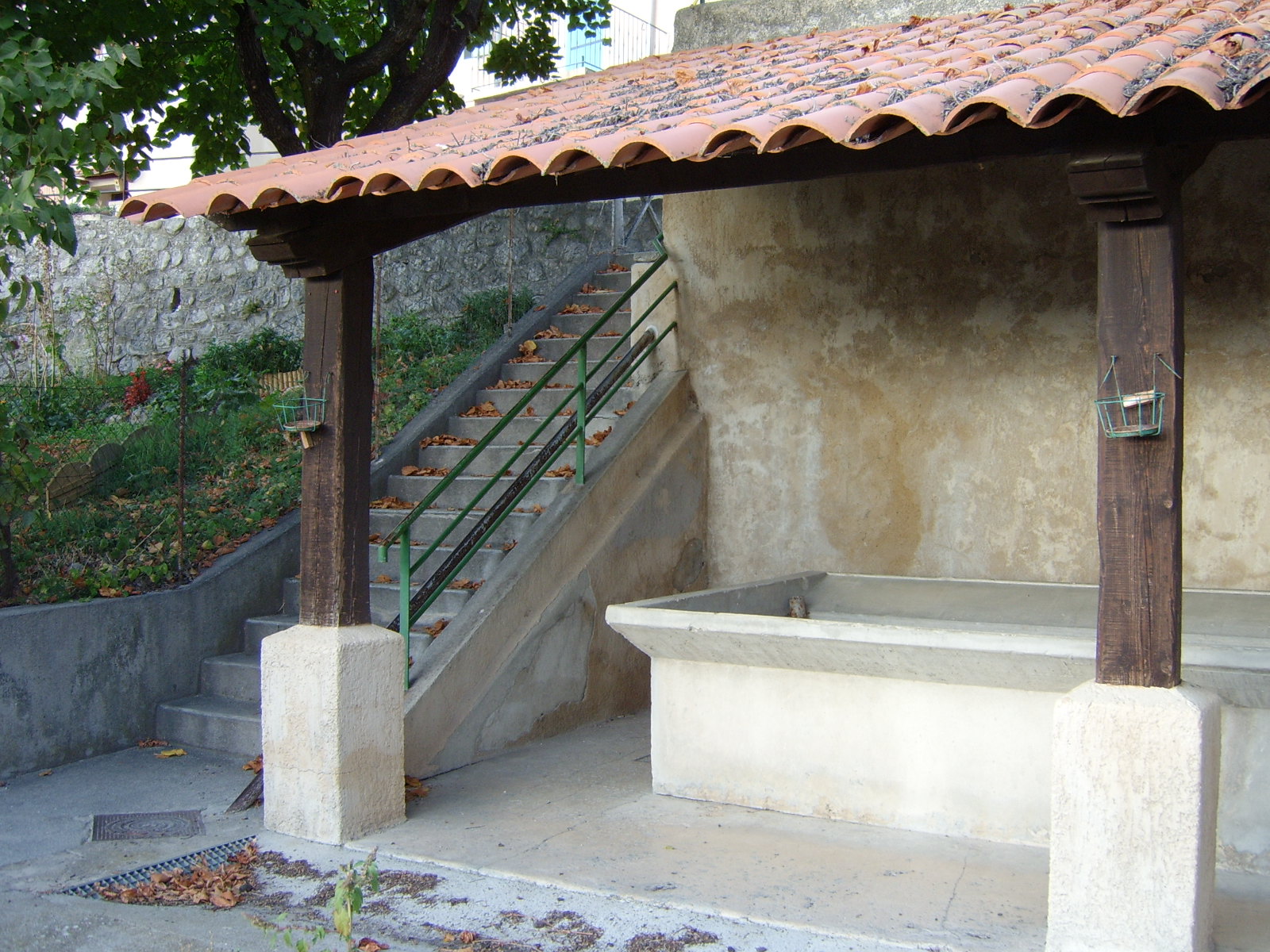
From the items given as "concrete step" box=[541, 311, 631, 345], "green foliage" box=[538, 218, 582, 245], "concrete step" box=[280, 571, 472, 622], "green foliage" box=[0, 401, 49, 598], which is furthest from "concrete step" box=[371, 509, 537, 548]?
"green foliage" box=[538, 218, 582, 245]

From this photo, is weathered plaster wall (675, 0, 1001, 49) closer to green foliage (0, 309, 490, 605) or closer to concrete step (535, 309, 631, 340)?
concrete step (535, 309, 631, 340)

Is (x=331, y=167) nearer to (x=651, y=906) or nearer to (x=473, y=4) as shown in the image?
(x=651, y=906)

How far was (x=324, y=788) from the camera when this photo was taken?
16.9 feet

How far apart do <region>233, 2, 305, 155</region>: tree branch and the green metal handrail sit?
3085 millimetres

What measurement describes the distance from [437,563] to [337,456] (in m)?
2.12

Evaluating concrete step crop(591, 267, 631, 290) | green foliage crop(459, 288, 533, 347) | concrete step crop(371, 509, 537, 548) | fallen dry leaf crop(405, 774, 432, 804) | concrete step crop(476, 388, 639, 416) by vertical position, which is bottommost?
fallen dry leaf crop(405, 774, 432, 804)

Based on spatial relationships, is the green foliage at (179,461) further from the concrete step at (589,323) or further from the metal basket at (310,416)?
the metal basket at (310,416)

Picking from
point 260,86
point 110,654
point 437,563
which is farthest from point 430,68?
point 110,654

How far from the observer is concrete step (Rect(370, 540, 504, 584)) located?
6.95 m

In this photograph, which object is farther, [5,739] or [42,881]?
[5,739]

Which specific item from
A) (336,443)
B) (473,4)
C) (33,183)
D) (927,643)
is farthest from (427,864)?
(473,4)

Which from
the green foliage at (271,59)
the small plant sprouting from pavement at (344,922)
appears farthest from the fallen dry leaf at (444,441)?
the small plant sprouting from pavement at (344,922)

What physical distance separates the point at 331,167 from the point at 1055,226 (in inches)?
165

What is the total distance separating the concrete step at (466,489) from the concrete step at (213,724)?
1.78m
